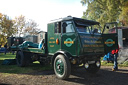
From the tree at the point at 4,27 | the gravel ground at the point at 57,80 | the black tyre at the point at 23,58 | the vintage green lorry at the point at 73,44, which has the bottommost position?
the gravel ground at the point at 57,80

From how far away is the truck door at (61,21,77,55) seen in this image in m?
5.54

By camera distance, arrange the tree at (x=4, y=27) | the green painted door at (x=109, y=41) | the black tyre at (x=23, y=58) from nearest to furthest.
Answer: the green painted door at (x=109, y=41)
the black tyre at (x=23, y=58)
the tree at (x=4, y=27)

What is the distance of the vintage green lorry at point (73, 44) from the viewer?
5.45 metres

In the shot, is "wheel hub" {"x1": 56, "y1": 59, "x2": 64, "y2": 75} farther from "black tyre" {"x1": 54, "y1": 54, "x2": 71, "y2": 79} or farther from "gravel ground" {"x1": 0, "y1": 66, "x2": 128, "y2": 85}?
"gravel ground" {"x1": 0, "y1": 66, "x2": 128, "y2": 85}

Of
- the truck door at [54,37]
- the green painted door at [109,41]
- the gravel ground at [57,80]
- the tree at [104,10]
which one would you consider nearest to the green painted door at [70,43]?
the truck door at [54,37]

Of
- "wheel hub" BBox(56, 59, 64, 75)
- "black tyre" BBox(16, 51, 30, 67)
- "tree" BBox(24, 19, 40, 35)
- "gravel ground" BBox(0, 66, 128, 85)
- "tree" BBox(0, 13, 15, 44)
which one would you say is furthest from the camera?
"tree" BBox(24, 19, 40, 35)

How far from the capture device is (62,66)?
566 centimetres

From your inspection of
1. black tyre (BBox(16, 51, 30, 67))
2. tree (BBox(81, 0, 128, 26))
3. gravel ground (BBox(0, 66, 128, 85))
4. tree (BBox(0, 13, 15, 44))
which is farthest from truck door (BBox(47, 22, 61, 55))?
tree (BBox(0, 13, 15, 44))

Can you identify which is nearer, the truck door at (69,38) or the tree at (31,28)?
the truck door at (69,38)

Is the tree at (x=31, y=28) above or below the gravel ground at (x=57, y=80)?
above

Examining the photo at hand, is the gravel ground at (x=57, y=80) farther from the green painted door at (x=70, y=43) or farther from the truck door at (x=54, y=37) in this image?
the truck door at (x=54, y=37)

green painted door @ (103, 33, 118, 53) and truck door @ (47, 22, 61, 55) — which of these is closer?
truck door @ (47, 22, 61, 55)

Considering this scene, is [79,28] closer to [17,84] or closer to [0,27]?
[17,84]

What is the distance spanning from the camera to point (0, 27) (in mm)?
34781
